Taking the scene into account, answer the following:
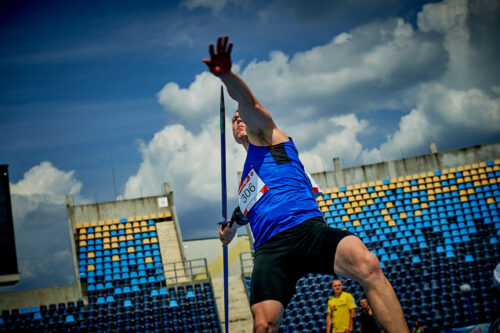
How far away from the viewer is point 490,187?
74.3 feet

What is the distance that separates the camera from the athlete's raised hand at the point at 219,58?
10.7ft

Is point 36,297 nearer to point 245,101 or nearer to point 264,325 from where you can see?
point 264,325

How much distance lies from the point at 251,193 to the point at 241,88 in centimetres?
87

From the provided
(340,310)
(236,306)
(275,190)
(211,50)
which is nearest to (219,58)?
(211,50)

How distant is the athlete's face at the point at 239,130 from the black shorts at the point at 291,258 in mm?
1092

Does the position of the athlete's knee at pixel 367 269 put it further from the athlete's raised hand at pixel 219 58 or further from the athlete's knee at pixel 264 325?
the athlete's raised hand at pixel 219 58

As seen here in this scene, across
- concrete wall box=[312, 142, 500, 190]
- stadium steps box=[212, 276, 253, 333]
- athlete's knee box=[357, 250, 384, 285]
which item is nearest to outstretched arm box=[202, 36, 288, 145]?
athlete's knee box=[357, 250, 384, 285]

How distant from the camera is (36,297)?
18.1 meters

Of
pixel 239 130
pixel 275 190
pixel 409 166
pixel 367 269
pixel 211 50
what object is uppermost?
pixel 409 166

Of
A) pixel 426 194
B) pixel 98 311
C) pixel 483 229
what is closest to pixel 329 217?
pixel 426 194

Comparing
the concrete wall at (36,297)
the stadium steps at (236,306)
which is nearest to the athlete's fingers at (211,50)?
the stadium steps at (236,306)

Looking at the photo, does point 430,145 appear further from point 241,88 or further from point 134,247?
point 241,88

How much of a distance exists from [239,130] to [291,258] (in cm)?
135

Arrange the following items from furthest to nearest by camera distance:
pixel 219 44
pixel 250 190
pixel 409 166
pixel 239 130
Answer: pixel 409 166, pixel 239 130, pixel 250 190, pixel 219 44
